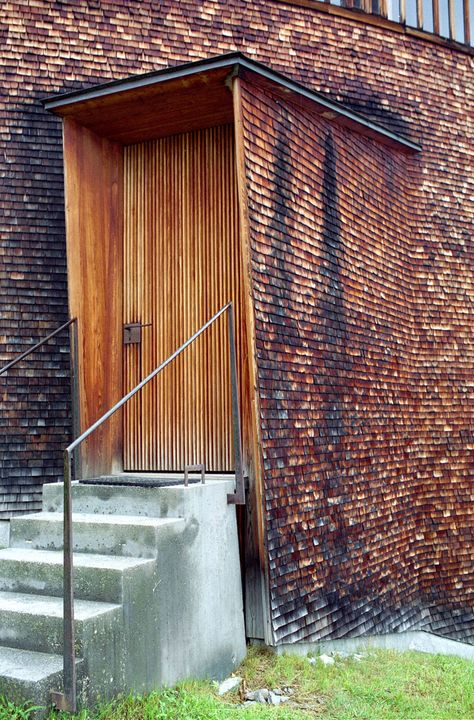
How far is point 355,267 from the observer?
287 inches

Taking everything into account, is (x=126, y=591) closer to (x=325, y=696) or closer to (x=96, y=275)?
(x=325, y=696)

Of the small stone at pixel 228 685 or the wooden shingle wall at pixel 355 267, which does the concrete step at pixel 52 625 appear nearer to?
the small stone at pixel 228 685

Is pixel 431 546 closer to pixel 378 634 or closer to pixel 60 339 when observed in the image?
pixel 378 634

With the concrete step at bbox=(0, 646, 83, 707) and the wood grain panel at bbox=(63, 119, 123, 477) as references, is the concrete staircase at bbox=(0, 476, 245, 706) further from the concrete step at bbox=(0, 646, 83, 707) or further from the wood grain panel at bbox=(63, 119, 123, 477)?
the wood grain panel at bbox=(63, 119, 123, 477)

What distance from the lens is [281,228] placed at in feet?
19.8

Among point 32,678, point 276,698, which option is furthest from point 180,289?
point 32,678

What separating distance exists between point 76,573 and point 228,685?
128cm

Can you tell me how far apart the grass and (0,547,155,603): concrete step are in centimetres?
59

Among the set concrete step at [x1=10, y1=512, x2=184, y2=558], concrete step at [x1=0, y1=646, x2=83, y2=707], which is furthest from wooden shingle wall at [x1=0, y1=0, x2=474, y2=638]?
concrete step at [x1=0, y1=646, x2=83, y2=707]

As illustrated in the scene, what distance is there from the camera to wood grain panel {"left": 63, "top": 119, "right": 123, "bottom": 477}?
20.1 feet

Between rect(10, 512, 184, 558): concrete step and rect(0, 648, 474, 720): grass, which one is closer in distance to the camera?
rect(0, 648, 474, 720): grass

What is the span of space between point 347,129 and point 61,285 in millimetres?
3051

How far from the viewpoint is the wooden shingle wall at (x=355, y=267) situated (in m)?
6.89

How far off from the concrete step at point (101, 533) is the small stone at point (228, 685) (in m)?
1.01
